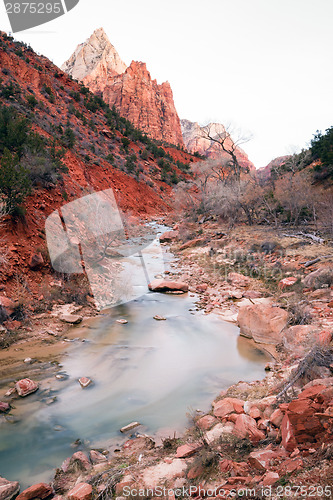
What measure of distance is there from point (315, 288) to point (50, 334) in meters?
7.05

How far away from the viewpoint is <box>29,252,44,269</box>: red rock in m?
8.59

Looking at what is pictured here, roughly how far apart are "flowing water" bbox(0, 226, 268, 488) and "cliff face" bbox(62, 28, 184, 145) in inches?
3003

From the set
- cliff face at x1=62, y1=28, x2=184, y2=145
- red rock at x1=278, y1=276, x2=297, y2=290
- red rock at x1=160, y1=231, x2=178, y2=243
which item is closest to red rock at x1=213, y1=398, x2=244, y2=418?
red rock at x1=278, y1=276, x2=297, y2=290

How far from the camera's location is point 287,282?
9352mm

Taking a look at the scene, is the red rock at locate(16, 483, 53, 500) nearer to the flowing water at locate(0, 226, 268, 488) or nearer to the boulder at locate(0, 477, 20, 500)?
the boulder at locate(0, 477, 20, 500)

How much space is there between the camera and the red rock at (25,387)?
201 inches

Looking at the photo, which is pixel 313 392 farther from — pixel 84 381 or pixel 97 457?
pixel 84 381

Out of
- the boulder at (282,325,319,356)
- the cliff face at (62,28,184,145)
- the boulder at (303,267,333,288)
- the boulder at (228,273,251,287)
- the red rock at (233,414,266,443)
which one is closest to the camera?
the red rock at (233,414,266,443)

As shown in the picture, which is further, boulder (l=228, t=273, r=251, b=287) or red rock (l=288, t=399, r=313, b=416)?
boulder (l=228, t=273, r=251, b=287)

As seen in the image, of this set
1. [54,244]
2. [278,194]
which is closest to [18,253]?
[54,244]

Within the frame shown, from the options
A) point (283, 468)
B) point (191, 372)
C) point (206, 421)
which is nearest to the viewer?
point (283, 468)

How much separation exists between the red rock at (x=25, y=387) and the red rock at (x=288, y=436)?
4.15 m

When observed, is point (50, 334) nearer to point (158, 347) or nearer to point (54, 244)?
point (158, 347)

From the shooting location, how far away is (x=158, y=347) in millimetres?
7270
